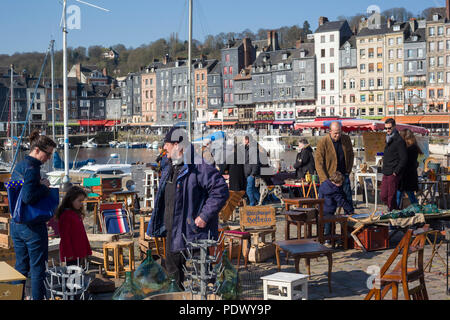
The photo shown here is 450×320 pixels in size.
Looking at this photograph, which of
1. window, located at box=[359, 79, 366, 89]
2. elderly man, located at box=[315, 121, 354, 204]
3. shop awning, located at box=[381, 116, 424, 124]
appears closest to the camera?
elderly man, located at box=[315, 121, 354, 204]

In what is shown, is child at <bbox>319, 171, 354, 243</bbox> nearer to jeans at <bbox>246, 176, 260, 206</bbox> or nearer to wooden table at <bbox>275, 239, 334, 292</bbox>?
wooden table at <bbox>275, 239, 334, 292</bbox>

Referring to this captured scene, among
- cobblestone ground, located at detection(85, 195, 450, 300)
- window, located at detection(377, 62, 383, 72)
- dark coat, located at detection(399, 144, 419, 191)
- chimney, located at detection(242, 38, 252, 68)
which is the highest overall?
chimney, located at detection(242, 38, 252, 68)

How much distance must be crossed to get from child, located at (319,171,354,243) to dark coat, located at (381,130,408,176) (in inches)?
48.4

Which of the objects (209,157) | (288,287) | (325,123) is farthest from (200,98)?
(288,287)

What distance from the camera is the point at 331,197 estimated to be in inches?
Answer: 344

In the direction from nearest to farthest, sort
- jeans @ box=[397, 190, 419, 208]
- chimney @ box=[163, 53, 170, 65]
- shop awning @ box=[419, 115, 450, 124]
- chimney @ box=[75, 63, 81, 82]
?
jeans @ box=[397, 190, 419, 208], shop awning @ box=[419, 115, 450, 124], chimney @ box=[163, 53, 170, 65], chimney @ box=[75, 63, 81, 82]

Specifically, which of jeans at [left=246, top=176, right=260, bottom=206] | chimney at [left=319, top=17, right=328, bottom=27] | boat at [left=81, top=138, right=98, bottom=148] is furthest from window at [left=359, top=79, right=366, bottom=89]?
jeans at [left=246, top=176, right=260, bottom=206]

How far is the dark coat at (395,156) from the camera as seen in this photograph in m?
9.37

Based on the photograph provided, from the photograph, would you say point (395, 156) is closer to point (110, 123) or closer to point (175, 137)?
point (175, 137)

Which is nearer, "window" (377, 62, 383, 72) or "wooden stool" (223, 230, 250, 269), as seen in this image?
"wooden stool" (223, 230, 250, 269)

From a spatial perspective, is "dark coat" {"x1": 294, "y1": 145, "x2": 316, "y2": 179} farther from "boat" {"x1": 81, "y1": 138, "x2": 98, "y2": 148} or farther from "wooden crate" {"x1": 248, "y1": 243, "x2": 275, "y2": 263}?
"boat" {"x1": 81, "y1": 138, "x2": 98, "y2": 148}

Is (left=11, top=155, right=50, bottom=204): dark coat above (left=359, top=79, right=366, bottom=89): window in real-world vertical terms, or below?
below

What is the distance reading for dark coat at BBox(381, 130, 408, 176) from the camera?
9367mm
